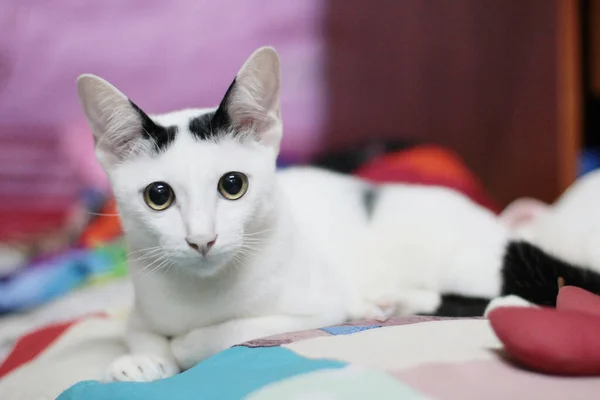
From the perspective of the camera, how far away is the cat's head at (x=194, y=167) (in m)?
0.90

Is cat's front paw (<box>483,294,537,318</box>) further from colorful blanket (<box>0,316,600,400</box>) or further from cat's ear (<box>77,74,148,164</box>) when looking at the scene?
cat's ear (<box>77,74,148,164</box>)

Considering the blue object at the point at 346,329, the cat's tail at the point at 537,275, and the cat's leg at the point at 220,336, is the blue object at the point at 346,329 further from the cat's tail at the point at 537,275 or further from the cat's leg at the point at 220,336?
the cat's tail at the point at 537,275

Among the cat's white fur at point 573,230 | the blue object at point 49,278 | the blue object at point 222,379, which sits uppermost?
the cat's white fur at point 573,230

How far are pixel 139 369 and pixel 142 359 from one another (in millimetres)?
24

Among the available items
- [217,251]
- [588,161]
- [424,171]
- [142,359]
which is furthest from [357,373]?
[588,161]

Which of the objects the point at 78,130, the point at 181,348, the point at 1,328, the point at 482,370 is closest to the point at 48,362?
the point at 181,348

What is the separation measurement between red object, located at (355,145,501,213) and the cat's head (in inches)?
42.8

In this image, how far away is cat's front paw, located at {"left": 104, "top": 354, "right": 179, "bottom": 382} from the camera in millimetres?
912

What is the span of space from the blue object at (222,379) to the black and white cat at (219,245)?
104mm

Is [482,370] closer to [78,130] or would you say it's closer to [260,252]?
[260,252]

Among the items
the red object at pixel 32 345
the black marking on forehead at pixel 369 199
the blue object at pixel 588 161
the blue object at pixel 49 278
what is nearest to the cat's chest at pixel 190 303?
the red object at pixel 32 345

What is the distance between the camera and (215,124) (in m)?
0.99

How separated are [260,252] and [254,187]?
4.9 inches

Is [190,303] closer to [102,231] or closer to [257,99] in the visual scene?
[257,99]
